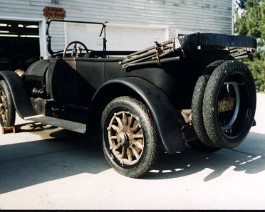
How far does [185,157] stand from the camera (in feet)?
14.4

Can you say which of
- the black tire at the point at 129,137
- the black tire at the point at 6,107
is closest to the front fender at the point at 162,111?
the black tire at the point at 129,137

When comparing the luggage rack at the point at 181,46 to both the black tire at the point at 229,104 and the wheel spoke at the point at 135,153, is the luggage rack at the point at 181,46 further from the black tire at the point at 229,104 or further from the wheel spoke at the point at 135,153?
the wheel spoke at the point at 135,153

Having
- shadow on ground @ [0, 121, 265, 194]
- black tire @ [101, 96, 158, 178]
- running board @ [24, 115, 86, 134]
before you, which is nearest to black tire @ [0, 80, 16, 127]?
running board @ [24, 115, 86, 134]

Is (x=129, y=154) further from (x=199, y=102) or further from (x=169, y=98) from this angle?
(x=199, y=102)

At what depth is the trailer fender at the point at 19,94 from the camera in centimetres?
522

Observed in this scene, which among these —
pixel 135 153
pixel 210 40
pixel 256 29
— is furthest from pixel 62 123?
pixel 256 29

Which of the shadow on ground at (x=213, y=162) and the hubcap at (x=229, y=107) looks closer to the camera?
the hubcap at (x=229, y=107)

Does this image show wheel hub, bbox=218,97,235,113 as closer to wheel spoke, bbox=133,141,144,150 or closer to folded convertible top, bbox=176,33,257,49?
folded convertible top, bbox=176,33,257,49

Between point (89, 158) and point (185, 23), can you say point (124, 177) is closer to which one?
point (89, 158)

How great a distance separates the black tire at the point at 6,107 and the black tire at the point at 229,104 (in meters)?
3.48

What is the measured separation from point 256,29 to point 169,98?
11456 millimetres

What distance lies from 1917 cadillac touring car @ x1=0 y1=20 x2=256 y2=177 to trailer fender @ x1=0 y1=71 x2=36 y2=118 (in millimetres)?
1142

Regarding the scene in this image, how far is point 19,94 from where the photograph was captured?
5.34m

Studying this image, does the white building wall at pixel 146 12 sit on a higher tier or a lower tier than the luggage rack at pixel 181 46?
higher
